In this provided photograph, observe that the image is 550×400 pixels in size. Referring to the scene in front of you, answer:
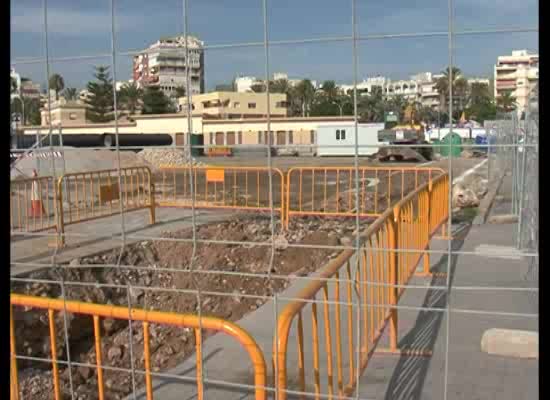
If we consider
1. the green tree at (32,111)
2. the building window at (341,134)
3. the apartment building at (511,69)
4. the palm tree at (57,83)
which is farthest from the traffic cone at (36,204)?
the apartment building at (511,69)

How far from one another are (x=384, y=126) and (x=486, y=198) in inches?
513

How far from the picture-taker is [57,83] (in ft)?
9.15

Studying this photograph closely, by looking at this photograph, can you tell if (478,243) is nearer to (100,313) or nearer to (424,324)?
(424,324)

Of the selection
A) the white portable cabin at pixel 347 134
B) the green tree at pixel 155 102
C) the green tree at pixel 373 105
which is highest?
the green tree at pixel 155 102

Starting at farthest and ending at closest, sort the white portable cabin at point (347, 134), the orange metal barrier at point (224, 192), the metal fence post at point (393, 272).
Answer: the orange metal barrier at point (224, 192) < the metal fence post at point (393, 272) < the white portable cabin at point (347, 134)

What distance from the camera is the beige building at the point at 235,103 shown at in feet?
8.70

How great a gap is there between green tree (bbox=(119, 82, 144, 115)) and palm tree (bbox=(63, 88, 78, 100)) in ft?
0.72

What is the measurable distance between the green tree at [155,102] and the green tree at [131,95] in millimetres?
40

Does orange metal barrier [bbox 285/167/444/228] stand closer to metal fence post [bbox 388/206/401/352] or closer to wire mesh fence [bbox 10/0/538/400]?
wire mesh fence [bbox 10/0/538/400]

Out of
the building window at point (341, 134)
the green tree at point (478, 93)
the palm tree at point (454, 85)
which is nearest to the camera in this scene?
the palm tree at point (454, 85)

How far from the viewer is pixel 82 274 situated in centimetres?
872

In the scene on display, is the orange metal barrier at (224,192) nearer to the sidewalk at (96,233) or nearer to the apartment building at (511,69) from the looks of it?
the sidewalk at (96,233)

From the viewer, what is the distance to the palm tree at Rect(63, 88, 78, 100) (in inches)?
115

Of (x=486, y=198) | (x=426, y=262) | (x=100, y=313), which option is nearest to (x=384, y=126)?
(x=100, y=313)
